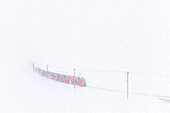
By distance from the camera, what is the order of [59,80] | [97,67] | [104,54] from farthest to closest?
[104,54] < [97,67] < [59,80]

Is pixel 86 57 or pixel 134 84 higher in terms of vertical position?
pixel 86 57

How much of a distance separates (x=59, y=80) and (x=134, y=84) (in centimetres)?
→ 204

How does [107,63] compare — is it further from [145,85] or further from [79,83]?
[79,83]

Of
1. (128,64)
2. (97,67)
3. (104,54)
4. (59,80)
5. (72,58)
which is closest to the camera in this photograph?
(59,80)

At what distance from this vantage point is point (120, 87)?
5.21m


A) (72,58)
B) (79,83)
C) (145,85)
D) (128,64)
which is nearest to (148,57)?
(128,64)

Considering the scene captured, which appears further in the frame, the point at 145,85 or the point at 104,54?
the point at 104,54

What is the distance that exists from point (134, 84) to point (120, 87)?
0.45m

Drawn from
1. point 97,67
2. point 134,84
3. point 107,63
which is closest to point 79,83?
point 134,84

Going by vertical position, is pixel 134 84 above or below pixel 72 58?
below

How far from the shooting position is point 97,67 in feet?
26.3

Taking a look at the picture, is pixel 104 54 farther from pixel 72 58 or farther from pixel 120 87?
pixel 120 87

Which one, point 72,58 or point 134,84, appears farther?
point 72,58

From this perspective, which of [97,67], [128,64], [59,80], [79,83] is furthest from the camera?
[128,64]
